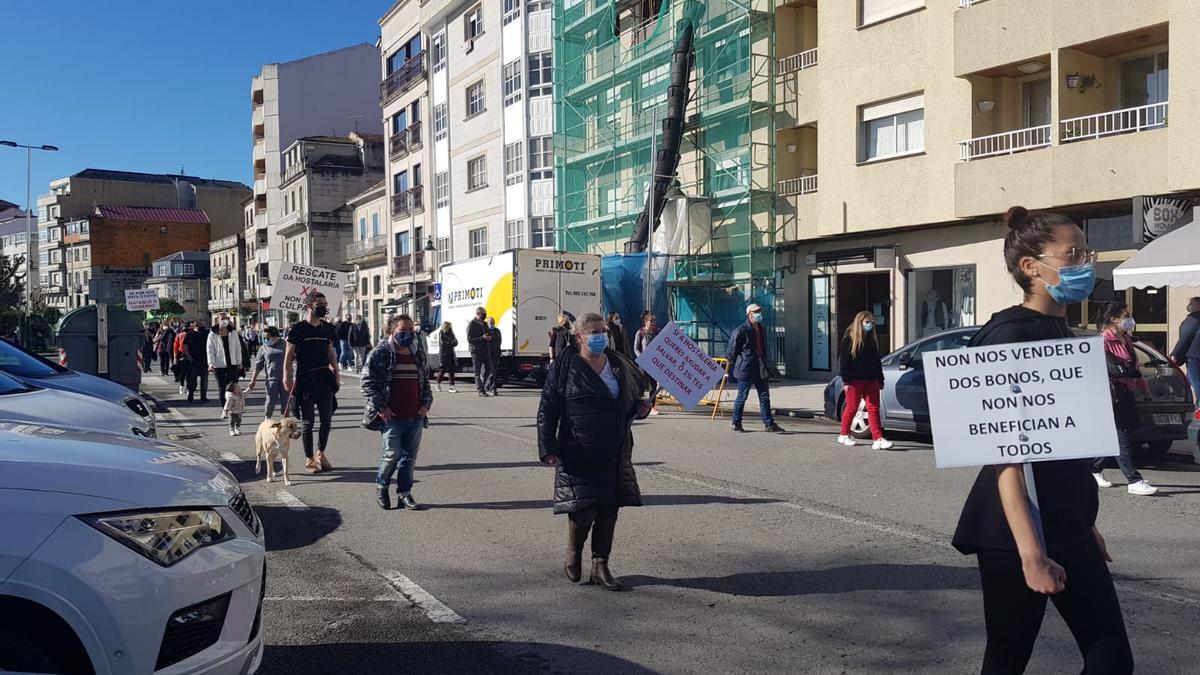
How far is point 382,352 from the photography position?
842 centimetres

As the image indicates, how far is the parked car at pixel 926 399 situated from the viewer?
10.3 meters

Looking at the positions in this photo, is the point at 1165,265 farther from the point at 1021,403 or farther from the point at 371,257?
the point at 371,257

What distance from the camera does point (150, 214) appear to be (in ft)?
315

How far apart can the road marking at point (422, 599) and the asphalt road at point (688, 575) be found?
0.06 feet

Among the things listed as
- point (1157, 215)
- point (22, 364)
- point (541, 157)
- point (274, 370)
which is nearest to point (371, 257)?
point (541, 157)

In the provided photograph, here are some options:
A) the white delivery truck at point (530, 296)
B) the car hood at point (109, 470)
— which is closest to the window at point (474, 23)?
the white delivery truck at point (530, 296)

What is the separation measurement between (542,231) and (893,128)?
16.3 m

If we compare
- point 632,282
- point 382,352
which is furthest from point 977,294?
point 382,352

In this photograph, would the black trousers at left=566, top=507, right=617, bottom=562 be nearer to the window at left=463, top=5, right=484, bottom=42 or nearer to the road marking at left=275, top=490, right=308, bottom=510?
the road marking at left=275, top=490, right=308, bottom=510

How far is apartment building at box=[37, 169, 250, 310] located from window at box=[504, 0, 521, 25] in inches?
2713

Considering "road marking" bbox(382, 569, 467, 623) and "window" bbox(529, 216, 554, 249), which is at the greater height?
"window" bbox(529, 216, 554, 249)

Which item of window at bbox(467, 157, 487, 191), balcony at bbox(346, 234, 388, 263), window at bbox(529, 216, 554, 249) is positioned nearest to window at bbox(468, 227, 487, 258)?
window at bbox(467, 157, 487, 191)

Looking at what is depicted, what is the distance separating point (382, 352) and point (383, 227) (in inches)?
1682

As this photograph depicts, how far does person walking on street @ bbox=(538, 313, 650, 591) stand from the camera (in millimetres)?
5816
